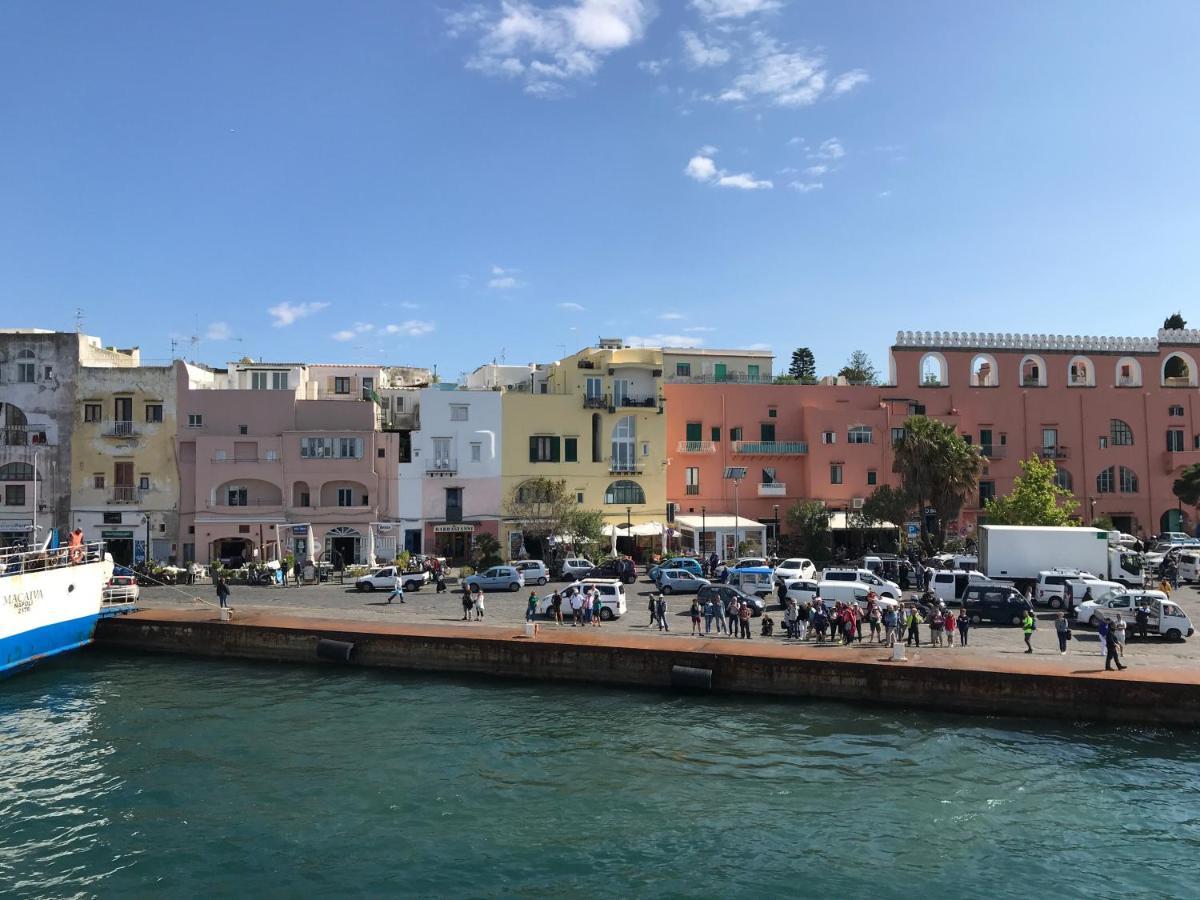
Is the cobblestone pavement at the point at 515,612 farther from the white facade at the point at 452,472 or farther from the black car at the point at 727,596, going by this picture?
the white facade at the point at 452,472

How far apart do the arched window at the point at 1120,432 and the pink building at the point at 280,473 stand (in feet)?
145

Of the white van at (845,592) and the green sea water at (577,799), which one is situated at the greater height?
the white van at (845,592)

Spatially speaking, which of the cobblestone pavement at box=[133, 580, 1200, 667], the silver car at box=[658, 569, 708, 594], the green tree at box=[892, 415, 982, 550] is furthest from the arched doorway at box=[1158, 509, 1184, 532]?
the silver car at box=[658, 569, 708, 594]

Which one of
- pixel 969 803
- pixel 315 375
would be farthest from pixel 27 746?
pixel 315 375

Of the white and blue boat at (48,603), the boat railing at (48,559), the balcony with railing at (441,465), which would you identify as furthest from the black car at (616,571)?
the boat railing at (48,559)

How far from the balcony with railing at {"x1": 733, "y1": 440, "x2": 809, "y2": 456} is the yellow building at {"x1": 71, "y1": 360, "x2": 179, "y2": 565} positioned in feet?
104

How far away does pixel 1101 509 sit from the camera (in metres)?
55.6

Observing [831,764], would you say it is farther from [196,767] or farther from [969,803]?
[196,767]

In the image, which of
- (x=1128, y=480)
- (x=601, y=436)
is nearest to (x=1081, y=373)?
(x=1128, y=480)

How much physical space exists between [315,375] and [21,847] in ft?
137

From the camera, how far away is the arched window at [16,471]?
47.4m

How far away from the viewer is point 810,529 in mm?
48500

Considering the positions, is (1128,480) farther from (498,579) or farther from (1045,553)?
(498,579)

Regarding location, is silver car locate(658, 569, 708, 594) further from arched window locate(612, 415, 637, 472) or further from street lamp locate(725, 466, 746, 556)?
arched window locate(612, 415, 637, 472)
